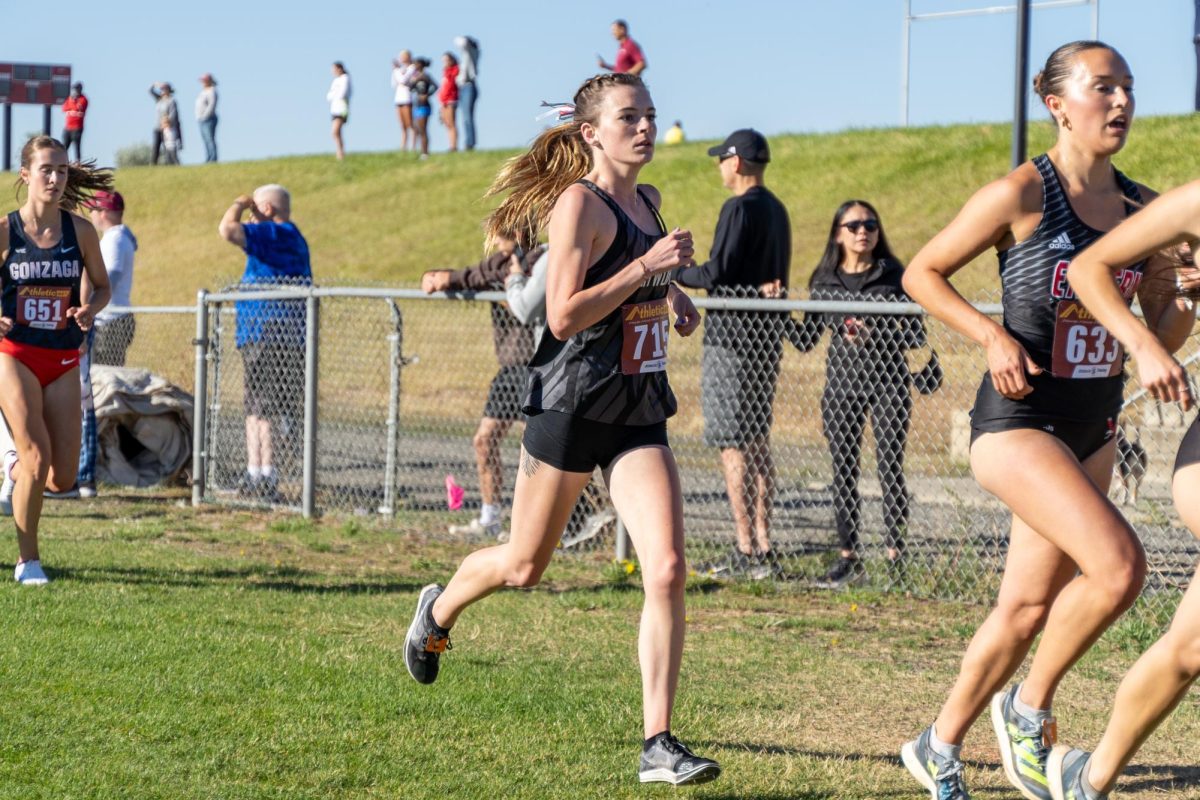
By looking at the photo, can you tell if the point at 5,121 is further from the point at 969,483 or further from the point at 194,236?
the point at 969,483

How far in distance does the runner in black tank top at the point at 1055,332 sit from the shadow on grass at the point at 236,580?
14.1 feet

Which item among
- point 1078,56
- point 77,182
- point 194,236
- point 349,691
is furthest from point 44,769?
point 194,236

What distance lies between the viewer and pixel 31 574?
7.27 metres

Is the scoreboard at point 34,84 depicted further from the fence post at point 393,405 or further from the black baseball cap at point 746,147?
the black baseball cap at point 746,147

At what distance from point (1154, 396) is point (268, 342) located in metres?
8.08

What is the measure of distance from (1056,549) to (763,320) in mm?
4129

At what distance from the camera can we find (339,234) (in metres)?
34.6

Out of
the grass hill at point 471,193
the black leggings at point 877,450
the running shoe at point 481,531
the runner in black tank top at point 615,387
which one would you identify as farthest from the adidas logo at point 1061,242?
the grass hill at point 471,193

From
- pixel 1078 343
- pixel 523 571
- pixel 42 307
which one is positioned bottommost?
pixel 523 571

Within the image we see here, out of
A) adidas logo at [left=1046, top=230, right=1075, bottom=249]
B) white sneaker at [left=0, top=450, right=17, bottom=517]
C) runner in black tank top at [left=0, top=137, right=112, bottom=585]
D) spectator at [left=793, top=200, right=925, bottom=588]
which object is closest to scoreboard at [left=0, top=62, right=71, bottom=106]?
white sneaker at [left=0, top=450, right=17, bottom=517]

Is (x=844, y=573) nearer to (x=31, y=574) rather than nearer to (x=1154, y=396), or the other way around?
(x=31, y=574)

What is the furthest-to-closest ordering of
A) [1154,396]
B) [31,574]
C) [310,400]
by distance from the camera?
[310,400] → [31,574] → [1154,396]

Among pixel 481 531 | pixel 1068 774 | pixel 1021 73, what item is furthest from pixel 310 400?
pixel 1068 774

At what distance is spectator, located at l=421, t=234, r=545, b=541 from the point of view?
9156 mm
